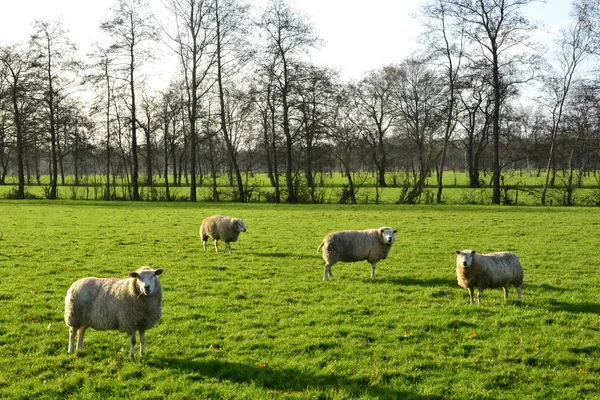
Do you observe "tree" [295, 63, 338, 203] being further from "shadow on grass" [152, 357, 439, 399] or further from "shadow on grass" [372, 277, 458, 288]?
"shadow on grass" [152, 357, 439, 399]

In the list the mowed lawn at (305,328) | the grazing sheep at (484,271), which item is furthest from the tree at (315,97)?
the grazing sheep at (484,271)

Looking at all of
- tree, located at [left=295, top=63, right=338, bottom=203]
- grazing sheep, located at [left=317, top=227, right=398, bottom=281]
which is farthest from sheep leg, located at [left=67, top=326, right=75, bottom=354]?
tree, located at [left=295, top=63, right=338, bottom=203]

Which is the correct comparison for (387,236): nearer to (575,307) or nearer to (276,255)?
(575,307)

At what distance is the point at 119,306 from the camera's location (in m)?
7.06

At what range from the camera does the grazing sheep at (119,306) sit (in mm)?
7039

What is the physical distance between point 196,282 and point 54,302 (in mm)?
3212

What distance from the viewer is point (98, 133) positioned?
53.5 metres

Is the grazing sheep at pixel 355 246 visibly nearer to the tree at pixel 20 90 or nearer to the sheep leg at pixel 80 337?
the sheep leg at pixel 80 337

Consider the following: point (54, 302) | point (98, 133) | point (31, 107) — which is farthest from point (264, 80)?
point (54, 302)

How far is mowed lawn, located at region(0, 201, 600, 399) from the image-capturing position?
6.36 m

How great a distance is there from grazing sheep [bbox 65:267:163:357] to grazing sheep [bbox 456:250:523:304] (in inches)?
235

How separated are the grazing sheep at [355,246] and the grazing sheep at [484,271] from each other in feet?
9.10

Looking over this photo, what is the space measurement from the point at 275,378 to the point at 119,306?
252 cm

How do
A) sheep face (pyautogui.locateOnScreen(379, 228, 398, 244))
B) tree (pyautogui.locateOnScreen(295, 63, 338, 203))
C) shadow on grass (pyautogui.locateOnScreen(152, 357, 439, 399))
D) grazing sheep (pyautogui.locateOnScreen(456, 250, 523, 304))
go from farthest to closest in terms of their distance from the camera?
tree (pyautogui.locateOnScreen(295, 63, 338, 203))
sheep face (pyautogui.locateOnScreen(379, 228, 398, 244))
grazing sheep (pyautogui.locateOnScreen(456, 250, 523, 304))
shadow on grass (pyautogui.locateOnScreen(152, 357, 439, 399))
